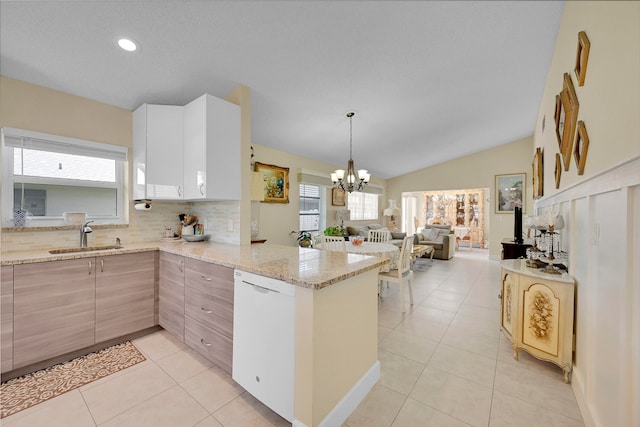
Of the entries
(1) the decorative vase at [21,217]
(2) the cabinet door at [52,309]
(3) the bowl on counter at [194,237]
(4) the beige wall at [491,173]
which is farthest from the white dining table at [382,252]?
(4) the beige wall at [491,173]

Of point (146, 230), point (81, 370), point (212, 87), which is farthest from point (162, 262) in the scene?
point (212, 87)

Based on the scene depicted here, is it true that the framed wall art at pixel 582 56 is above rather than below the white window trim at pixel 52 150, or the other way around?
above

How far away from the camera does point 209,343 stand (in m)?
1.86

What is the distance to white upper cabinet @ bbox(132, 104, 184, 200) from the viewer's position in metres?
2.56

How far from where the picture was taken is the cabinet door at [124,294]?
2.13 m

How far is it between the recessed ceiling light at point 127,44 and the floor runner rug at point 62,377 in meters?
2.52

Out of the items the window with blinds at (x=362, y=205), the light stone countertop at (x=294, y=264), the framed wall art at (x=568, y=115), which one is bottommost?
the light stone countertop at (x=294, y=264)

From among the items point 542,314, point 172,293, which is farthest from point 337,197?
point 542,314

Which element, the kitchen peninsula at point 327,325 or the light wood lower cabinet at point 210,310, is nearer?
the kitchen peninsula at point 327,325

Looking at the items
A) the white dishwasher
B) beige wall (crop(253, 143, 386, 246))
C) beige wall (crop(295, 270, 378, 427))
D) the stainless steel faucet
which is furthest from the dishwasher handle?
beige wall (crop(253, 143, 386, 246))

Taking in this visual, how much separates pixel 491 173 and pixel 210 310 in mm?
7367

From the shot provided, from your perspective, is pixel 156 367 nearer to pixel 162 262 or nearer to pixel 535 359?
pixel 162 262

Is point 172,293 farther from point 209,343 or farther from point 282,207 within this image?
point 282,207

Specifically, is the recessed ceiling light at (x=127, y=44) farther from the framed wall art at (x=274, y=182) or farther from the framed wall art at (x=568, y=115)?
the framed wall art at (x=568, y=115)
